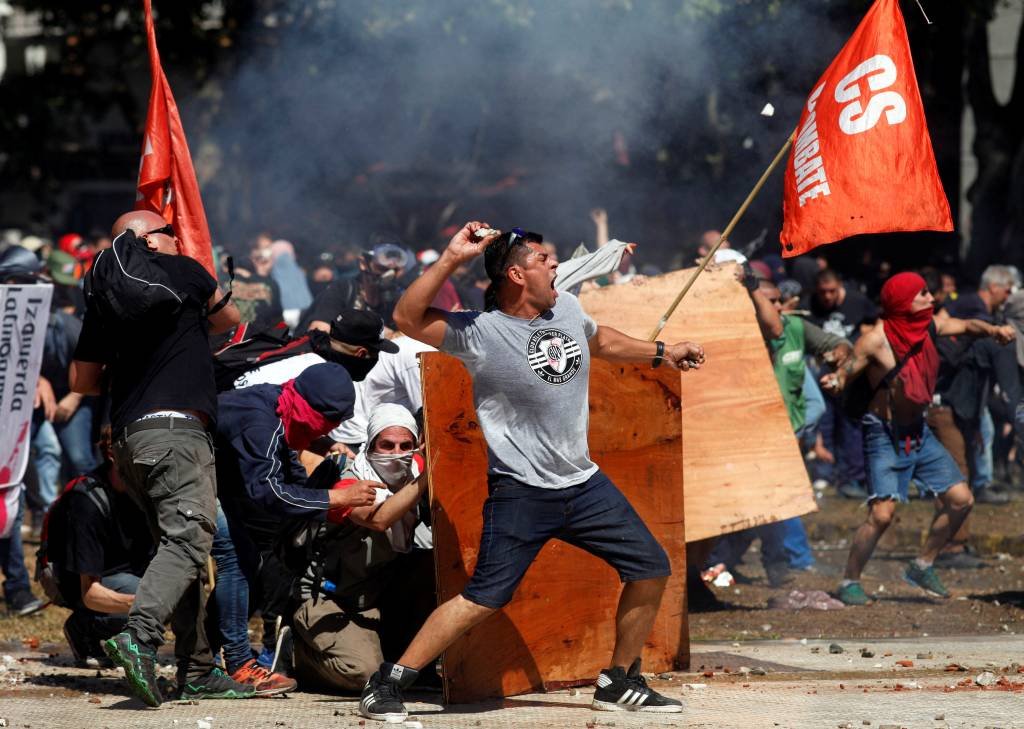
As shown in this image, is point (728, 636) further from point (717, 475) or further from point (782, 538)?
point (782, 538)

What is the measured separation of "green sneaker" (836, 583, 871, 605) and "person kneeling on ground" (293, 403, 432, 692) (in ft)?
9.46

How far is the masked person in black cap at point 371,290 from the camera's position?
8641 millimetres

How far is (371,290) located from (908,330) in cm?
298

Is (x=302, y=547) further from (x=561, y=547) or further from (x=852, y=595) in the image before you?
(x=852, y=595)

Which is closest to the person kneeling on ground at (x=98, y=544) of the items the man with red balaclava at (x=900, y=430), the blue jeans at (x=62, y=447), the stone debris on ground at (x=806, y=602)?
the stone debris on ground at (x=806, y=602)

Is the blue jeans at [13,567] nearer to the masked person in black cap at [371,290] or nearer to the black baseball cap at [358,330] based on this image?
the masked person in black cap at [371,290]

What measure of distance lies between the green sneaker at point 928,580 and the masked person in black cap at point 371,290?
10.5ft

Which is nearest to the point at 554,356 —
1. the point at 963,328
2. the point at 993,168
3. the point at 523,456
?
the point at 523,456

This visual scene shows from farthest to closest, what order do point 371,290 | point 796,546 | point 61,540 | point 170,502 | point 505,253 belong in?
point 371,290 → point 796,546 → point 61,540 → point 505,253 → point 170,502

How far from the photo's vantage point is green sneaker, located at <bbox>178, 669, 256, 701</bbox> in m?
5.32

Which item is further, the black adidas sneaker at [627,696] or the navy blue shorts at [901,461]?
the navy blue shorts at [901,461]

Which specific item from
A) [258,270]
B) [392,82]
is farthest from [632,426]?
[392,82]

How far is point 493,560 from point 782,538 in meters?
3.67

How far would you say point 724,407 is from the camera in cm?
676
